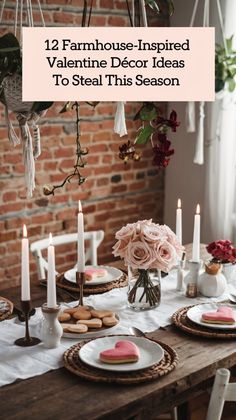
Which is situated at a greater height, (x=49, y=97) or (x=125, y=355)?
(x=49, y=97)

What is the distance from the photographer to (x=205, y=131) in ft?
11.4

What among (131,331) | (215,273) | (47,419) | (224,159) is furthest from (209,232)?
(47,419)

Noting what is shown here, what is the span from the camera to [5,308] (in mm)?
2029

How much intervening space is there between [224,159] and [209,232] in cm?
40

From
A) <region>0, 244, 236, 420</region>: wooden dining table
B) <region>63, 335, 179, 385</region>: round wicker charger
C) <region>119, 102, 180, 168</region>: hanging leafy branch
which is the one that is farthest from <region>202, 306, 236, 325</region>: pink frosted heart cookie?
<region>119, 102, 180, 168</region>: hanging leafy branch

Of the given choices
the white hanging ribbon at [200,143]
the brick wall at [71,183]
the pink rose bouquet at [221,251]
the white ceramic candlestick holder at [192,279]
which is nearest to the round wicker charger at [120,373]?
the white ceramic candlestick holder at [192,279]

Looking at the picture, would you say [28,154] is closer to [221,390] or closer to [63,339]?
[63,339]

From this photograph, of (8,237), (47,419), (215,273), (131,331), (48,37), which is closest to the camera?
(47,419)

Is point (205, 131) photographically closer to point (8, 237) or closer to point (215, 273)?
point (8, 237)

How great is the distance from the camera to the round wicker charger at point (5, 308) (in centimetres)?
198

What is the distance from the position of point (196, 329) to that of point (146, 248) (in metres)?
0.27

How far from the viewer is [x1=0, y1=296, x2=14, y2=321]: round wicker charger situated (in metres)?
1.98

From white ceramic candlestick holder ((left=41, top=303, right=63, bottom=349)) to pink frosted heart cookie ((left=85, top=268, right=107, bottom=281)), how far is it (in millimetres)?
526

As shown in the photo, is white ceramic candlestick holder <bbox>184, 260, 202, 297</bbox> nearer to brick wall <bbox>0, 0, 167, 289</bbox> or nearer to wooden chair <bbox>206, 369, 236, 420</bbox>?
wooden chair <bbox>206, 369, 236, 420</bbox>
